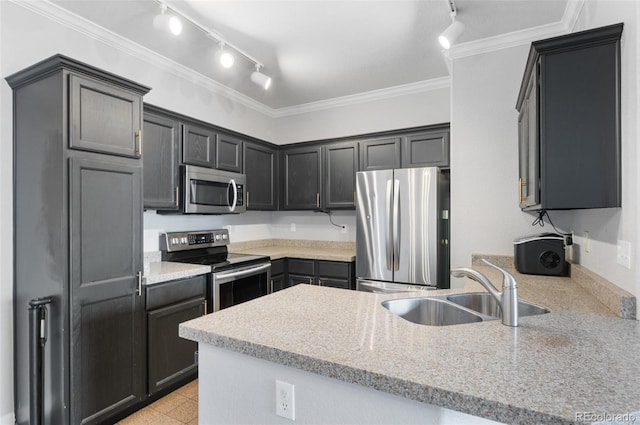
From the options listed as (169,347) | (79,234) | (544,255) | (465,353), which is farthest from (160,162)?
(544,255)

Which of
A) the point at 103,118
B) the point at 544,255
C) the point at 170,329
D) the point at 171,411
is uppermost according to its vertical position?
the point at 103,118

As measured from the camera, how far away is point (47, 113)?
A: 195 cm

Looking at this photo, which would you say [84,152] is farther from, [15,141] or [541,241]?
[541,241]

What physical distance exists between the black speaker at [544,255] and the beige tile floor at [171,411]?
2461 millimetres

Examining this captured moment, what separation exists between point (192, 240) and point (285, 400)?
2532 mm

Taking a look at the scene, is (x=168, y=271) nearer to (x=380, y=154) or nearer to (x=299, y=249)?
(x=299, y=249)

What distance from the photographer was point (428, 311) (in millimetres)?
1741

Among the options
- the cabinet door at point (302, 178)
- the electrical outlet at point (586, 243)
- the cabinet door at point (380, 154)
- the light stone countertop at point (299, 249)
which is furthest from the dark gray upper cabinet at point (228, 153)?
the electrical outlet at point (586, 243)

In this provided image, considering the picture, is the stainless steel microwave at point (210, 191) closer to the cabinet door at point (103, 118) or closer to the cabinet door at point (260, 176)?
the cabinet door at point (260, 176)

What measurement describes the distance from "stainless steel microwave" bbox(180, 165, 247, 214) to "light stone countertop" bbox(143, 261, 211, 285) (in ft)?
1.65

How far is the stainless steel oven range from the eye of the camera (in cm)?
285

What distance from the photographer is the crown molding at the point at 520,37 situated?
2.38 m

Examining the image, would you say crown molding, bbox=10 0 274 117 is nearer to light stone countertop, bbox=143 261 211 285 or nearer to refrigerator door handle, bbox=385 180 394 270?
light stone countertop, bbox=143 261 211 285

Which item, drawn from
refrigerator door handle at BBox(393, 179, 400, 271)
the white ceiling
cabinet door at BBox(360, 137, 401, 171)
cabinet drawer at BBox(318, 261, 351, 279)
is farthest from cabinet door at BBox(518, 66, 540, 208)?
cabinet drawer at BBox(318, 261, 351, 279)
